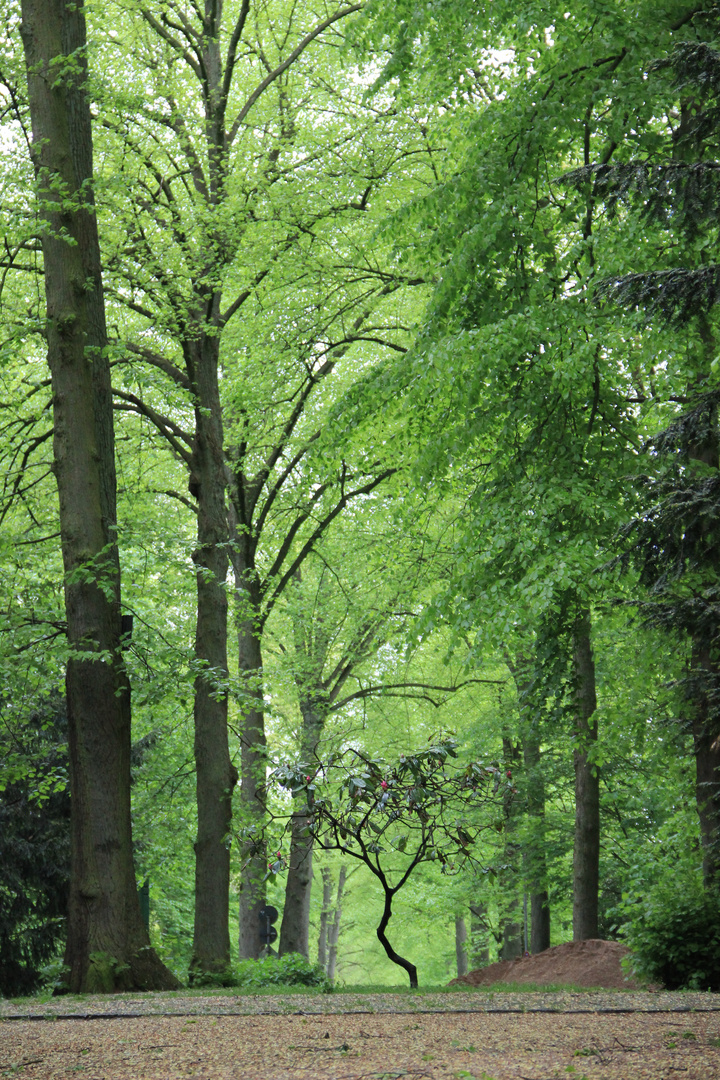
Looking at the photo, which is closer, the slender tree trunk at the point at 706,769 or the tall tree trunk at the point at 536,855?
the slender tree trunk at the point at 706,769

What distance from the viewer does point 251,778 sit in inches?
630

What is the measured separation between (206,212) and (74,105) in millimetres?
2235

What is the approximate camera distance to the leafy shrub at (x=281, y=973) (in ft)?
43.8

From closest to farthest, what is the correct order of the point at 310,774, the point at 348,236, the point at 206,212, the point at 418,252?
the point at 310,774
the point at 418,252
the point at 206,212
the point at 348,236

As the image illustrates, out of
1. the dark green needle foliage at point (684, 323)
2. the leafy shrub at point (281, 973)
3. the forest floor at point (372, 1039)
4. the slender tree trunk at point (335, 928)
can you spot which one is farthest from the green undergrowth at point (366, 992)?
→ the slender tree trunk at point (335, 928)

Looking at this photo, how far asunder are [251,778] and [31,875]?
15.6 ft

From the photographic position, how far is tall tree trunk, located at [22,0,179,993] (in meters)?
9.27

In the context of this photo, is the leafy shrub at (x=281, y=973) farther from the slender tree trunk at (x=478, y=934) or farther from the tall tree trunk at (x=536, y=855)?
the slender tree trunk at (x=478, y=934)

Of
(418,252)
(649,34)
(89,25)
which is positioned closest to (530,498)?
(418,252)

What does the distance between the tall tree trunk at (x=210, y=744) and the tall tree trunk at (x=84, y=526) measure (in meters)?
1.55

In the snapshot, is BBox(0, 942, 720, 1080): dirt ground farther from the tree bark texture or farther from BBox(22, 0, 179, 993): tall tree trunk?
BBox(22, 0, 179, 993): tall tree trunk

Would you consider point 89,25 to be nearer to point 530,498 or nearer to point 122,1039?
point 530,498

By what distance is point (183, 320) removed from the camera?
42.4ft

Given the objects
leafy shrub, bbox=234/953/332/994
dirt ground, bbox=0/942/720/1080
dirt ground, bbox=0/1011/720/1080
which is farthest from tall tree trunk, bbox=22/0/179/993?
leafy shrub, bbox=234/953/332/994
